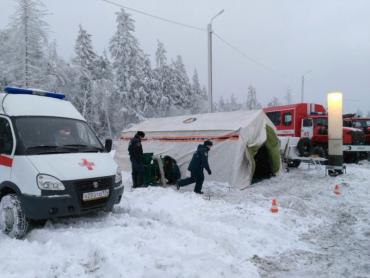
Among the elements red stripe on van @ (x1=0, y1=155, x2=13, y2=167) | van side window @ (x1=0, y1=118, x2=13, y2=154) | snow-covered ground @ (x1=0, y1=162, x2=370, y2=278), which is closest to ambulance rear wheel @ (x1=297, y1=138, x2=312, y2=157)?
snow-covered ground @ (x1=0, y1=162, x2=370, y2=278)

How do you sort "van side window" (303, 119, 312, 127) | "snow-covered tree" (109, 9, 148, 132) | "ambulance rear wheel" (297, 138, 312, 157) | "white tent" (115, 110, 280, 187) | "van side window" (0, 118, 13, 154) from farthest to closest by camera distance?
"snow-covered tree" (109, 9, 148, 132), "van side window" (303, 119, 312, 127), "ambulance rear wheel" (297, 138, 312, 157), "white tent" (115, 110, 280, 187), "van side window" (0, 118, 13, 154)

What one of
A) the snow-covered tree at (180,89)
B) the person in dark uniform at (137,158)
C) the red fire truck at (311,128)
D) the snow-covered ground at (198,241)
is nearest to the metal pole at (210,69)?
the red fire truck at (311,128)

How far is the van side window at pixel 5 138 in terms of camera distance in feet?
20.6

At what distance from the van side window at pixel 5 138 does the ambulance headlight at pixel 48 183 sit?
0.95 meters

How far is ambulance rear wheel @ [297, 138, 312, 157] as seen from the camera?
16.0m

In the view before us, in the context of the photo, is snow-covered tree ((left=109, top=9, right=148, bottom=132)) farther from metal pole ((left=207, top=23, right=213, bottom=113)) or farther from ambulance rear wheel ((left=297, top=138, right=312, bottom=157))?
ambulance rear wheel ((left=297, top=138, right=312, bottom=157))

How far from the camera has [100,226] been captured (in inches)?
237

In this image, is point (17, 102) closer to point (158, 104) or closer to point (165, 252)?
point (165, 252)

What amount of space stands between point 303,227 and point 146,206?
325 cm

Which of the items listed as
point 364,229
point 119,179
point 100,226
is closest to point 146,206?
point 119,179

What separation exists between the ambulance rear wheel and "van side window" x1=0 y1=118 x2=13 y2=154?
12653 millimetres

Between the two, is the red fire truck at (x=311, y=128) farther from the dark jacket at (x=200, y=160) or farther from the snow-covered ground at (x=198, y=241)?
the snow-covered ground at (x=198, y=241)

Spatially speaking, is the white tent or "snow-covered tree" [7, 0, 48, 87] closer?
the white tent

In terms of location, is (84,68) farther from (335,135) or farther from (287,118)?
(335,135)
